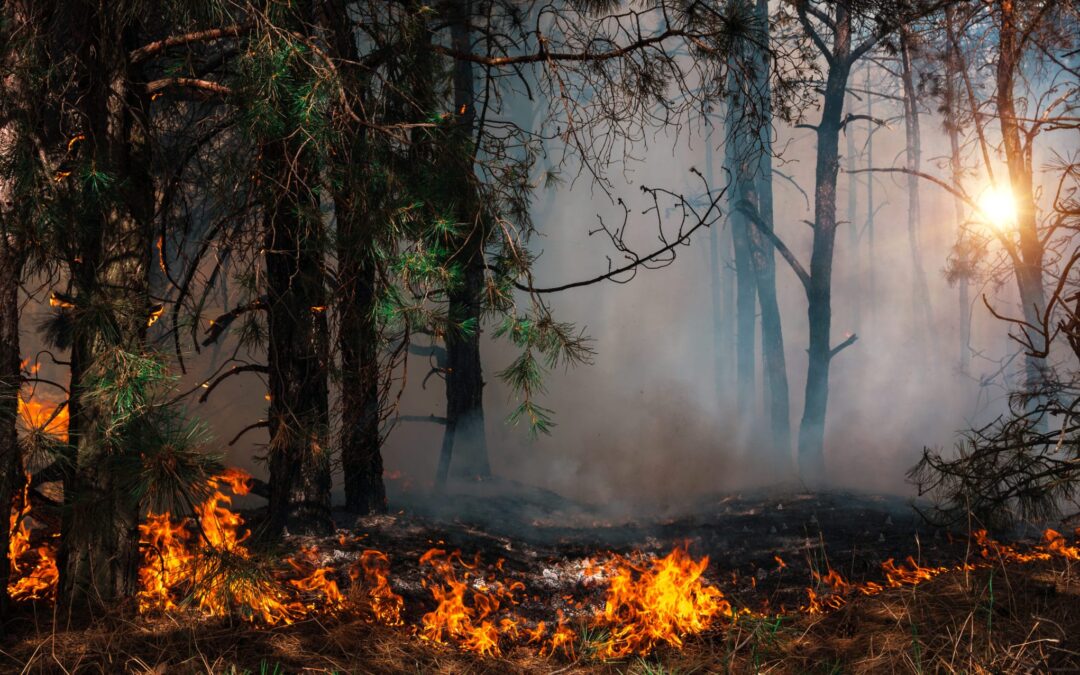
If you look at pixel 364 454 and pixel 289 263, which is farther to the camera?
pixel 289 263

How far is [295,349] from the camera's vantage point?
450 centimetres

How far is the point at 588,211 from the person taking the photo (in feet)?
80.0

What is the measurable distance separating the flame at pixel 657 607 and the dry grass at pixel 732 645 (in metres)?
0.16

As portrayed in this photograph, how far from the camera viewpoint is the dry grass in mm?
3121

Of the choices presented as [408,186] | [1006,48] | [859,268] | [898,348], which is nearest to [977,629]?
[408,186]

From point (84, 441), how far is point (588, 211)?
846 inches

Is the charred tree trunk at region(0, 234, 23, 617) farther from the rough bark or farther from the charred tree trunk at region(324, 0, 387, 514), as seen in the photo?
the charred tree trunk at region(324, 0, 387, 514)

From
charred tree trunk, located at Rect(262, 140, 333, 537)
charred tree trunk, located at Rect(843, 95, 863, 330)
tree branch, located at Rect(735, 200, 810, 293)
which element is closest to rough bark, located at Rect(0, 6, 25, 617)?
charred tree trunk, located at Rect(262, 140, 333, 537)

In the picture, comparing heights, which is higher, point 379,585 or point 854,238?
point 854,238

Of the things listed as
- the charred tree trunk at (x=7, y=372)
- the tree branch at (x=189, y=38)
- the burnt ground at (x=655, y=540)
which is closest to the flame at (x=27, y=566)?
the charred tree trunk at (x=7, y=372)

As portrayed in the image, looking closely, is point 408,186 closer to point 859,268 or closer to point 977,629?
point 977,629

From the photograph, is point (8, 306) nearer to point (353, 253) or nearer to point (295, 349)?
point (295, 349)

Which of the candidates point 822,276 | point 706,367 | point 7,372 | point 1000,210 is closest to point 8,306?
point 7,372

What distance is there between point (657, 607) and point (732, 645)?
0.58 metres
